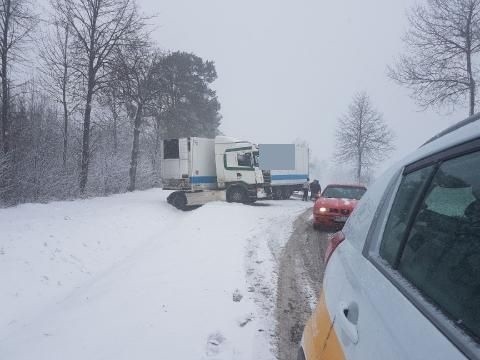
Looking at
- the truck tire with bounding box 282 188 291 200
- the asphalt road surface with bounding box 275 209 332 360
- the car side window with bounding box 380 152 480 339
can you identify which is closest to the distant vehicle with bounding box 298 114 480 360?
the car side window with bounding box 380 152 480 339

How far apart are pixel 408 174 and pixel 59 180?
19.3 meters

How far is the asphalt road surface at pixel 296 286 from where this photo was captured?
4.29 meters

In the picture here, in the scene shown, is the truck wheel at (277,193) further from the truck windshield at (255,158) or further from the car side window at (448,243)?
the car side window at (448,243)

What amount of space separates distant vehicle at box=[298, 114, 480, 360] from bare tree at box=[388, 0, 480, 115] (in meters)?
17.4

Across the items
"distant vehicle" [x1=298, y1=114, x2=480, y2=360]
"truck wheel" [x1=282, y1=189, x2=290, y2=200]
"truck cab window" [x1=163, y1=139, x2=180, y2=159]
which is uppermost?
"truck cab window" [x1=163, y1=139, x2=180, y2=159]

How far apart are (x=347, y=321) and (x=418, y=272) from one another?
14.6 inches

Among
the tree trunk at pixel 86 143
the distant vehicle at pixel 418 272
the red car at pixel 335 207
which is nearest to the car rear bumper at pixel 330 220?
the red car at pixel 335 207

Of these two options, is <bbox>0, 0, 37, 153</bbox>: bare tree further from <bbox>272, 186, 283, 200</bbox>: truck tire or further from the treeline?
<bbox>272, 186, 283, 200</bbox>: truck tire

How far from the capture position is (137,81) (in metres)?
23.0

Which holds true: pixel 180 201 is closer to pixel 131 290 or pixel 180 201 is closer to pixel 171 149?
pixel 171 149

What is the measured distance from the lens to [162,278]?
21.2 ft

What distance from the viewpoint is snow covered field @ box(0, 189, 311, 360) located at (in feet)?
13.8

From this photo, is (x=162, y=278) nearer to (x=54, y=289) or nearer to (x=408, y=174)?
(x=54, y=289)

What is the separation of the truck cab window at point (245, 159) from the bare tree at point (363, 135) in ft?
38.2
